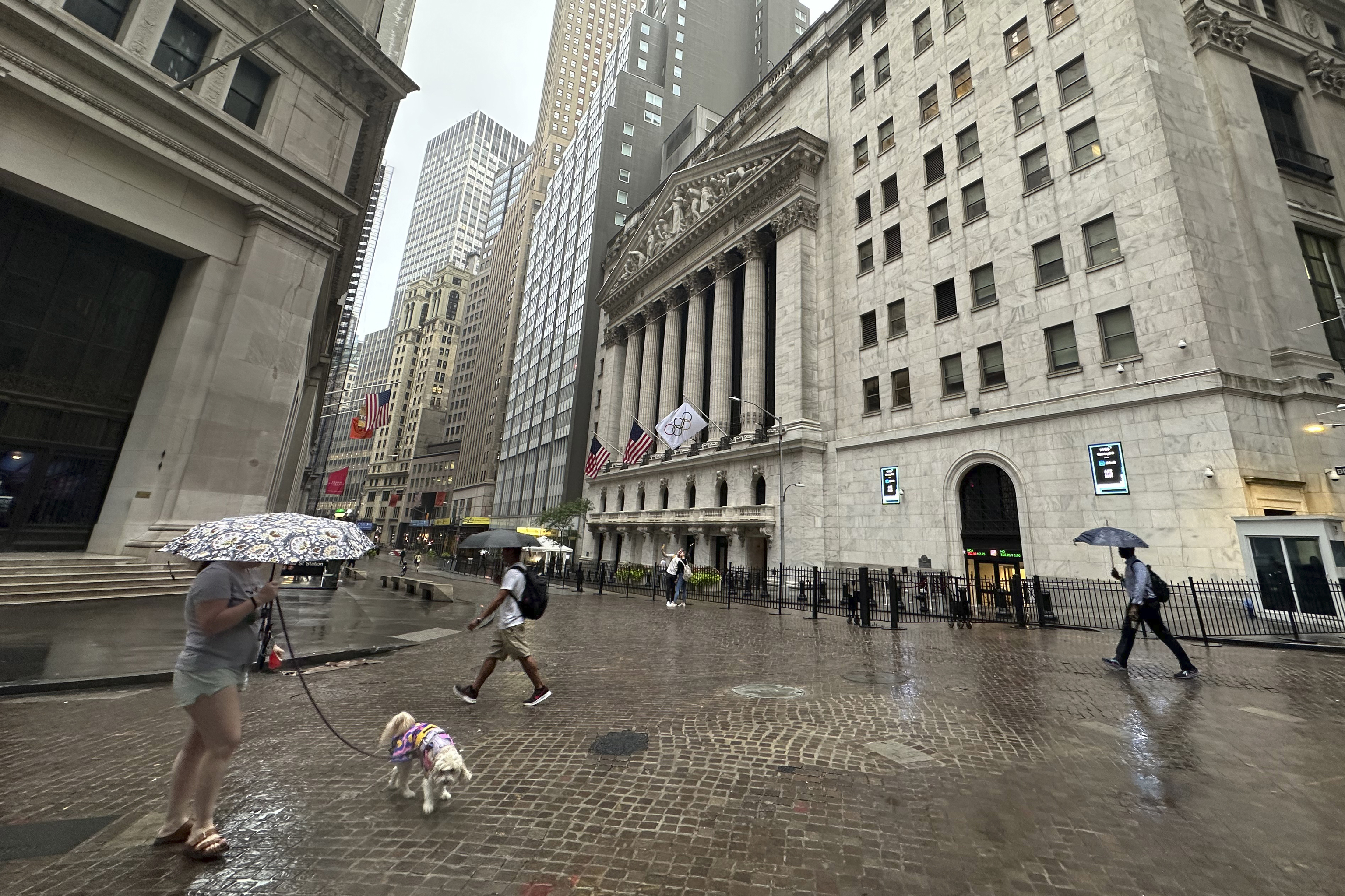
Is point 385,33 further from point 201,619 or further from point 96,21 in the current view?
point 201,619

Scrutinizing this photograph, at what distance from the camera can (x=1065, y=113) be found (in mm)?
22984

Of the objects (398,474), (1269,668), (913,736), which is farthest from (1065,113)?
(398,474)

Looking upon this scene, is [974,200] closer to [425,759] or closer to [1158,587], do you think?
[1158,587]

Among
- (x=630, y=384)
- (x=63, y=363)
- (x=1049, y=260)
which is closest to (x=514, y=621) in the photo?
(x=63, y=363)

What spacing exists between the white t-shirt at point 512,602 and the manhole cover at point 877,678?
5448 millimetres

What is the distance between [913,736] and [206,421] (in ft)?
65.3

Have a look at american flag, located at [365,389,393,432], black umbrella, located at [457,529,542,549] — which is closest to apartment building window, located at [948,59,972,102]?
black umbrella, located at [457,529,542,549]

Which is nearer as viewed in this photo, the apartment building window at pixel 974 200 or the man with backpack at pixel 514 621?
the man with backpack at pixel 514 621

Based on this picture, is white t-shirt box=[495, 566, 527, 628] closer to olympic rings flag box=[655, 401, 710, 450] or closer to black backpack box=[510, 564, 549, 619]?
black backpack box=[510, 564, 549, 619]

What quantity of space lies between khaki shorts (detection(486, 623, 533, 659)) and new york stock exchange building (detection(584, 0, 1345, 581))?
786 inches

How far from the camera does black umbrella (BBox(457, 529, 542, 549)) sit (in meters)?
7.47

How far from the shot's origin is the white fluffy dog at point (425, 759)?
4.07m

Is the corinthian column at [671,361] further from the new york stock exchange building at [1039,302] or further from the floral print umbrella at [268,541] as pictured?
the floral print umbrella at [268,541]

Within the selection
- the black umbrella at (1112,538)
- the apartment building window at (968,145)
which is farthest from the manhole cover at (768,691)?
the apartment building window at (968,145)
